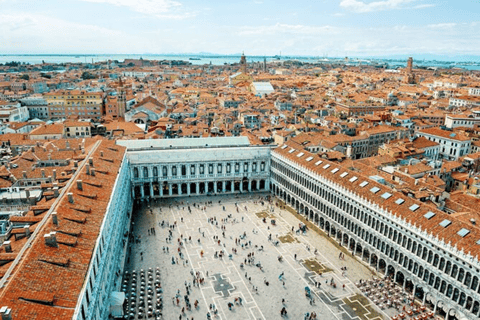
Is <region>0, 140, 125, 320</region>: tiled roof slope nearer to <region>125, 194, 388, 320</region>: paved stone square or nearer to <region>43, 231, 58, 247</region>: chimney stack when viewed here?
<region>43, 231, 58, 247</region>: chimney stack

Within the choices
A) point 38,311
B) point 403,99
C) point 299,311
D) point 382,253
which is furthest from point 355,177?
point 403,99

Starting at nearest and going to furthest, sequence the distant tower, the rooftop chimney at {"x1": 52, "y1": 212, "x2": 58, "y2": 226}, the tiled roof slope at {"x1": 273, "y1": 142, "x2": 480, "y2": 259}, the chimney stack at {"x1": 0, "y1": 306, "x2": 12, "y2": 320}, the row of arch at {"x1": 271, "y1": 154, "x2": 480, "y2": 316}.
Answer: the chimney stack at {"x1": 0, "y1": 306, "x2": 12, "y2": 320}, the rooftop chimney at {"x1": 52, "y1": 212, "x2": 58, "y2": 226}, the row of arch at {"x1": 271, "y1": 154, "x2": 480, "y2": 316}, the tiled roof slope at {"x1": 273, "y1": 142, "x2": 480, "y2": 259}, the distant tower

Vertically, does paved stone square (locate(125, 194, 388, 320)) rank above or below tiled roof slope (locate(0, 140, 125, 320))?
below

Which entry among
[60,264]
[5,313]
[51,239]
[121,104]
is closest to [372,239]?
[60,264]

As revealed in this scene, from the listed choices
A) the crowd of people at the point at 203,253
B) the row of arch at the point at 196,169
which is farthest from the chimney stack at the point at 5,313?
the row of arch at the point at 196,169

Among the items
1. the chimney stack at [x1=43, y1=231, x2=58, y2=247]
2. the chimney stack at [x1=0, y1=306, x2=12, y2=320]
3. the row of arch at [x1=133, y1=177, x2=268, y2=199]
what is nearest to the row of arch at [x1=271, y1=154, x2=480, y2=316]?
the row of arch at [x1=133, y1=177, x2=268, y2=199]

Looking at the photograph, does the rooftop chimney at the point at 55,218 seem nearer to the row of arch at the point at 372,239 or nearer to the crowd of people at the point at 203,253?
the crowd of people at the point at 203,253
